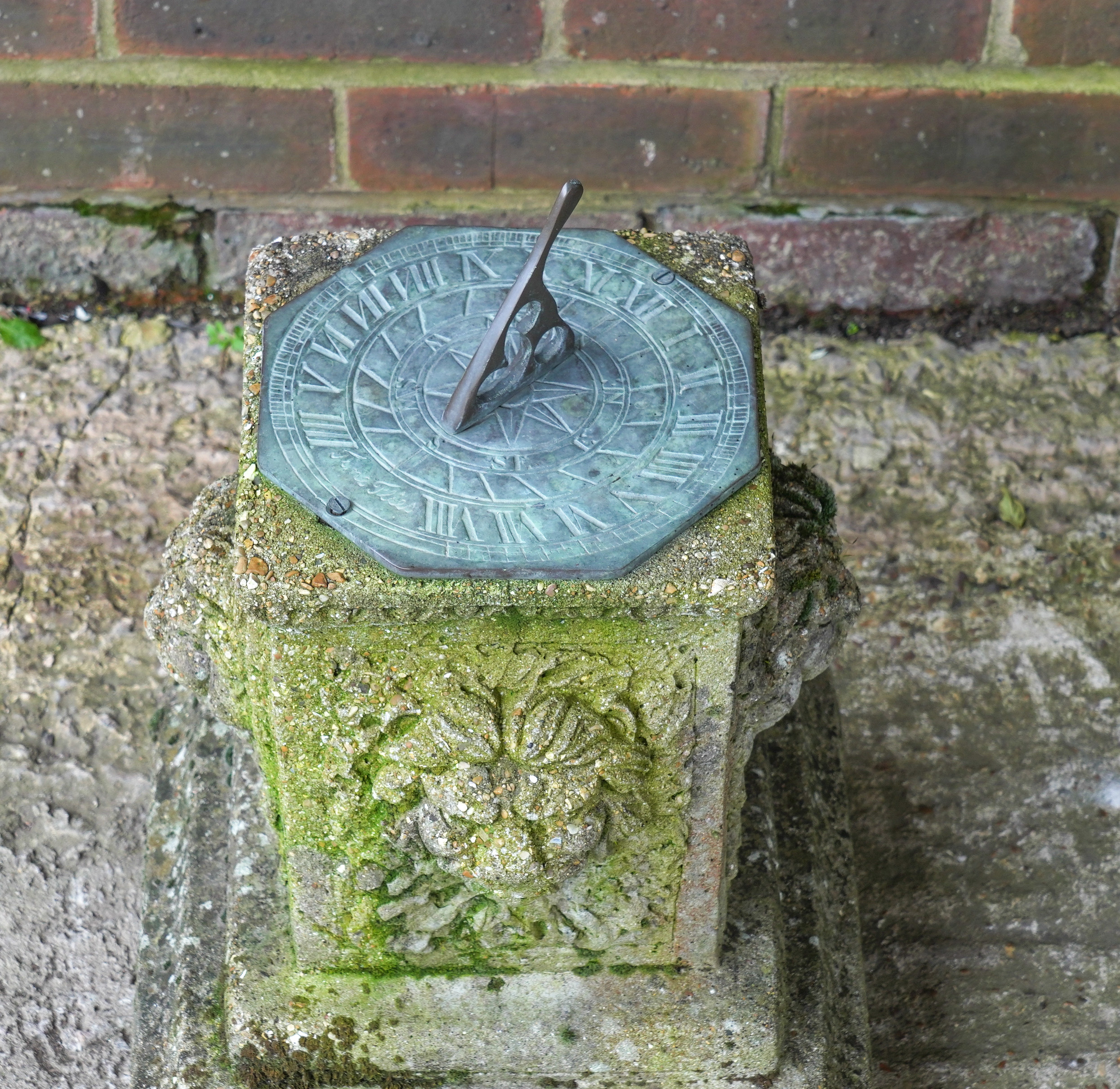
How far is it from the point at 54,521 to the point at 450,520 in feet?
4.23

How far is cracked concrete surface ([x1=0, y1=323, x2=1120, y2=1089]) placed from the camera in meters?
2.06

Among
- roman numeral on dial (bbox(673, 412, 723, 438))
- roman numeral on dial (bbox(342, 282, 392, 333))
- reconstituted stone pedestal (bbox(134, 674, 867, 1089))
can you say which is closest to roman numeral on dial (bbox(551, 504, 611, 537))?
roman numeral on dial (bbox(673, 412, 723, 438))

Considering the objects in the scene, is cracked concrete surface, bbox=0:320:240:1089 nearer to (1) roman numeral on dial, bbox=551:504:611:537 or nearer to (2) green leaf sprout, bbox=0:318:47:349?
(2) green leaf sprout, bbox=0:318:47:349

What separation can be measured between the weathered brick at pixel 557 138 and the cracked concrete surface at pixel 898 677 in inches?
14.6

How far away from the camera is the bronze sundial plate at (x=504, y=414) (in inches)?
57.0

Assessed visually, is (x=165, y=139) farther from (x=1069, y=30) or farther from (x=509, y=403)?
(x=1069, y=30)

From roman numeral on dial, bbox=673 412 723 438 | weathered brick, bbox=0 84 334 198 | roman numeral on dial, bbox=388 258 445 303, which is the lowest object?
roman numeral on dial, bbox=673 412 723 438

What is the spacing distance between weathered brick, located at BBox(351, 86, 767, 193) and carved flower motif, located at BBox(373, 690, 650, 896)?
56.4 inches

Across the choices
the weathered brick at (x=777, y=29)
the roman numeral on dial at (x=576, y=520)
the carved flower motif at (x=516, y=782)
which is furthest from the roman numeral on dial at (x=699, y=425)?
the weathered brick at (x=777, y=29)

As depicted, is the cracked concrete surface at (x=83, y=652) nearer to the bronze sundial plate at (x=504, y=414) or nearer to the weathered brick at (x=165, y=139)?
the weathered brick at (x=165, y=139)

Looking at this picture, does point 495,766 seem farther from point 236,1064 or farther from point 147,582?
point 147,582

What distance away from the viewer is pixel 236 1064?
5.76 ft

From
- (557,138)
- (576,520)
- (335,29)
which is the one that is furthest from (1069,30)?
(576,520)

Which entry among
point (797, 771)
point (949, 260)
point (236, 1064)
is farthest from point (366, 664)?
point (949, 260)
